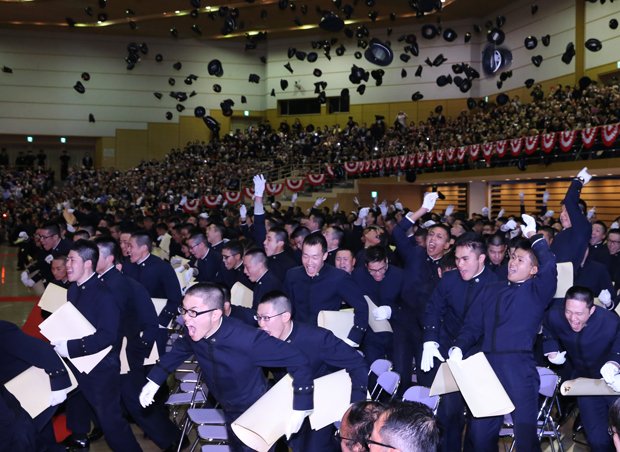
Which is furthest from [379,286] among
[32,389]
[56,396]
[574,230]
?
[32,389]

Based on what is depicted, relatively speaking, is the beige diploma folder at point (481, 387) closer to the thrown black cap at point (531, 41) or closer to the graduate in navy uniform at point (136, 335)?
the graduate in navy uniform at point (136, 335)

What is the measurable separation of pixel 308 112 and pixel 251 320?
37.3 meters

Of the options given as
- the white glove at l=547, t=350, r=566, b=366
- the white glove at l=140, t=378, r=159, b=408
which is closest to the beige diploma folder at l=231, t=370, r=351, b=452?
the white glove at l=140, t=378, r=159, b=408

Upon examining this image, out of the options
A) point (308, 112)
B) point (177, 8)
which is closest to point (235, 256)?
point (177, 8)

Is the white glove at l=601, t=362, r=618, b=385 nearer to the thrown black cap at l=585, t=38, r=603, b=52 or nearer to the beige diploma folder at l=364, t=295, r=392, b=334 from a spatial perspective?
the beige diploma folder at l=364, t=295, r=392, b=334

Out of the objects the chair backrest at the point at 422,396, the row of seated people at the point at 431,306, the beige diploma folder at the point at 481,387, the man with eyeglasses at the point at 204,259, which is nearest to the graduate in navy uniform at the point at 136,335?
the row of seated people at the point at 431,306

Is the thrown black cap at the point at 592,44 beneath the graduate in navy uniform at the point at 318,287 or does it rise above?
above

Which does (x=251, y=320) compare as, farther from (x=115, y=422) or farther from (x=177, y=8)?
(x=177, y=8)

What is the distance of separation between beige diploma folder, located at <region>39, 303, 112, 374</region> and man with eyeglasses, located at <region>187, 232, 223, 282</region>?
349 cm

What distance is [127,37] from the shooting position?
4281 cm

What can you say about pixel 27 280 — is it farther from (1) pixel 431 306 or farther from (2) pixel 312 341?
(2) pixel 312 341

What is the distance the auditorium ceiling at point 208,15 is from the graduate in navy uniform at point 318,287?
27120 mm

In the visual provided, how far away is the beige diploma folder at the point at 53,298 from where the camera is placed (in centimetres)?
764

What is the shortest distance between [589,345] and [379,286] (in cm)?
231
